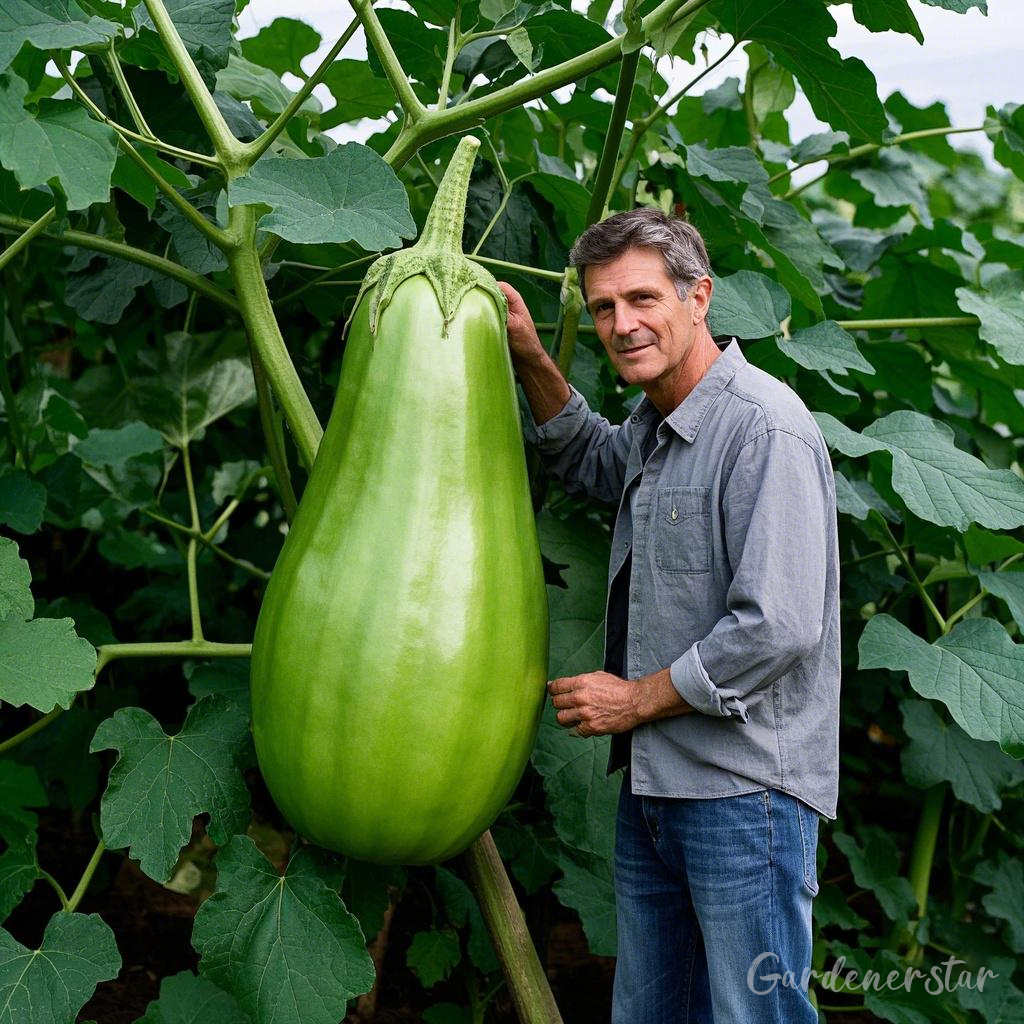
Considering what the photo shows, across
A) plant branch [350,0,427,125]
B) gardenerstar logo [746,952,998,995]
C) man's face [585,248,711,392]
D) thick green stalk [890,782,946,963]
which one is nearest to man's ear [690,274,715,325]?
man's face [585,248,711,392]

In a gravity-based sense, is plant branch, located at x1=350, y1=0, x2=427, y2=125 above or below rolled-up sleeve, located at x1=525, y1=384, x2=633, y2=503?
above

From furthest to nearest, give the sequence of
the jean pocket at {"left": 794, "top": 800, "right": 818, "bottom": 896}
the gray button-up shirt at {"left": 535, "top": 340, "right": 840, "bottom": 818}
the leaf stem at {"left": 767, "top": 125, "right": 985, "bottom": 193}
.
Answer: the leaf stem at {"left": 767, "top": 125, "right": 985, "bottom": 193}, the jean pocket at {"left": 794, "top": 800, "right": 818, "bottom": 896}, the gray button-up shirt at {"left": 535, "top": 340, "right": 840, "bottom": 818}

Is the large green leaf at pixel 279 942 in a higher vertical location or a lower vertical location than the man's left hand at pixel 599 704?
lower

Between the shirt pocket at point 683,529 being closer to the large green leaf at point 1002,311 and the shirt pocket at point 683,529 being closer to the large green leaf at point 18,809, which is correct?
the large green leaf at point 1002,311

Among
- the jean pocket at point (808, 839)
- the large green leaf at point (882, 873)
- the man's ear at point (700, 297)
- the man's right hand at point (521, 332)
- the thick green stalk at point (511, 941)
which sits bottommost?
the large green leaf at point (882, 873)

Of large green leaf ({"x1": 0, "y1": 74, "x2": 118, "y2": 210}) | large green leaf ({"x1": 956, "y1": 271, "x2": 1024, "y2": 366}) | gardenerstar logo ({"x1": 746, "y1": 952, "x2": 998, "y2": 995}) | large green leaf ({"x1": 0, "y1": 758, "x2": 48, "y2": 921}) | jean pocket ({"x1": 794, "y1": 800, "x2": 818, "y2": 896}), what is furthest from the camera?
gardenerstar logo ({"x1": 746, "y1": 952, "x2": 998, "y2": 995})

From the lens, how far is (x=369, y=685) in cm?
129

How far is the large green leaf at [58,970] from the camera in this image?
4.57 ft

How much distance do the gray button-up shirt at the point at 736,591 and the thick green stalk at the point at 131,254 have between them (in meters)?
0.65

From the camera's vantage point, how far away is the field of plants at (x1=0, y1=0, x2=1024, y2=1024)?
1409 millimetres

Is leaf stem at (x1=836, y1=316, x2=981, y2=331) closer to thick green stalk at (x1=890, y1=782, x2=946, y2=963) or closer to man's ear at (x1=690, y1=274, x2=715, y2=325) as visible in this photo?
man's ear at (x1=690, y1=274, x2=715, y2=325)

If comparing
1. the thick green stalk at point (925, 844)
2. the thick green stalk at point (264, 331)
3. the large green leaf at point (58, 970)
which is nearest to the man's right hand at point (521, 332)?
the thick green stalk at point (264, 331)

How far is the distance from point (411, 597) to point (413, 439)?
0.18 metres

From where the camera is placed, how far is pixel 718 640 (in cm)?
140
